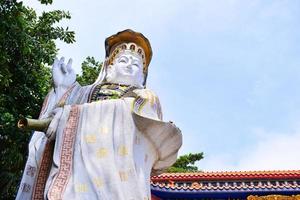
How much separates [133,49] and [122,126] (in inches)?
42.8

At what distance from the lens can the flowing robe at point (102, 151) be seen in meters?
3.89

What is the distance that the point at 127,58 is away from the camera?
5047mm

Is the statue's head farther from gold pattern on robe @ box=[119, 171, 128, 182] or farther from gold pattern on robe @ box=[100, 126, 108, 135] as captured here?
gold pattern on robe @ box=[119, 171, 128, 182]

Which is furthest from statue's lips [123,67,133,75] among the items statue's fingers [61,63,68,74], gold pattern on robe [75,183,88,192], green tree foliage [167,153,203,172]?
green tree foliage [167,153,203,172]

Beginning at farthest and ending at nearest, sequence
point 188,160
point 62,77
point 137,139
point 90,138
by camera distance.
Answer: point 188,160, point 62,77, point 137,139, point 90,138

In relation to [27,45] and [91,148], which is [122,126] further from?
[27,45]

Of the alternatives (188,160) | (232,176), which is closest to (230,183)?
(232,176)

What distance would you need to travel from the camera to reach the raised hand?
4816 millimetres

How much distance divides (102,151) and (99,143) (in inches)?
3.2

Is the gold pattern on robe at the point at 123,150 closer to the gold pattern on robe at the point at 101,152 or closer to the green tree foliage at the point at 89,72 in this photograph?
the gold pattern on robe at the point at 101,152

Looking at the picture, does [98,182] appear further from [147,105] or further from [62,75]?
[62,75]

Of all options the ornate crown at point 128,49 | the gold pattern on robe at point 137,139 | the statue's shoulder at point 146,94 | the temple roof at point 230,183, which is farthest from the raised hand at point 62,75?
the temple roof at point 230,183

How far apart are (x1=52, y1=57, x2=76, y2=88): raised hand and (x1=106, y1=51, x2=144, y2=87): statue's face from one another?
0.34 metres

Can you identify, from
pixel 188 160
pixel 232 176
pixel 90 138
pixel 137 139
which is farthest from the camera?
pixel 188 160
